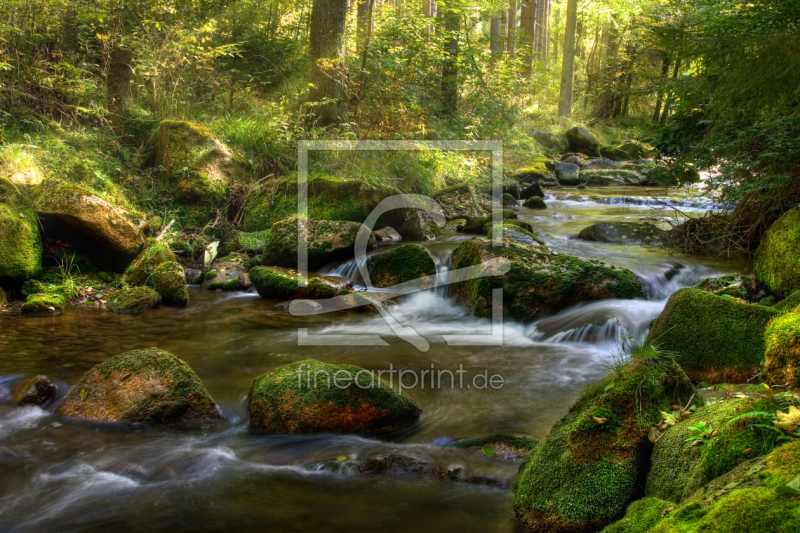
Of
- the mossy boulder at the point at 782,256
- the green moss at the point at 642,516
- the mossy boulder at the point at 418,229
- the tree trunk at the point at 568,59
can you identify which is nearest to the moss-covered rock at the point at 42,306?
the mossy boulder at the point at 418,229

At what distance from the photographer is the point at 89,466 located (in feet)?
13.7

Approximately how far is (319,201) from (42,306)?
16.5 ft

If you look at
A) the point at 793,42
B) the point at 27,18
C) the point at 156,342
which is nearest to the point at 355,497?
the point at 156,342

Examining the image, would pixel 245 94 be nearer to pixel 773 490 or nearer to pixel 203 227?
pixel 203 227

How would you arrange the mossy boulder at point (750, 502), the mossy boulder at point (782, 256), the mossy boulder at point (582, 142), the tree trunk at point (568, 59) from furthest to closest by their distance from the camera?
the tree trunk at point (568, 59)
the mossy boulder at point (582, 142)
the mossy boulder at point (782, 256)
the mossy boulder at point (750, 502)


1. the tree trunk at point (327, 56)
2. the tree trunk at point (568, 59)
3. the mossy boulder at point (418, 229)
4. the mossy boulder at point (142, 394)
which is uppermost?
the tree trunk at point (568, 59)

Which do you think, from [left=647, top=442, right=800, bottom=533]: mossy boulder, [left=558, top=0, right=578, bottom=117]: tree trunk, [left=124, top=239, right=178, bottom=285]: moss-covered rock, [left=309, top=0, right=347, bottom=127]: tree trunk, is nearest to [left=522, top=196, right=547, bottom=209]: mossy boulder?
[left=309, top=0, right=347, bottom=127]: tree trunk

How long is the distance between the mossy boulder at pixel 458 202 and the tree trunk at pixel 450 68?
3261 millimetres

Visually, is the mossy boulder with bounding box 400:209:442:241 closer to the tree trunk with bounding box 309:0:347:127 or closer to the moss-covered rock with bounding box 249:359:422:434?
the tree trunk with bounding box 309:0:347:127

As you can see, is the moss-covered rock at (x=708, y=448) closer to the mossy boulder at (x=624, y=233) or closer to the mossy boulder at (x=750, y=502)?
the mossy boulder at (x=750, y=502)

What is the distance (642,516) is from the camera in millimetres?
2645

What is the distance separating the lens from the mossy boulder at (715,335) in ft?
15.4

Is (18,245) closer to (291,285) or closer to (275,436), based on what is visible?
(291,285)

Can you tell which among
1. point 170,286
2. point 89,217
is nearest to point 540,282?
point 170,286
